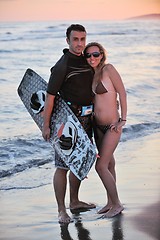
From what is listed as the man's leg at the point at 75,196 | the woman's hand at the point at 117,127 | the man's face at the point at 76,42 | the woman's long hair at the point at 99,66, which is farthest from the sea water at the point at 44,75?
the man's face at the point at 76,42

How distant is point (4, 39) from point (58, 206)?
1686 centimetres

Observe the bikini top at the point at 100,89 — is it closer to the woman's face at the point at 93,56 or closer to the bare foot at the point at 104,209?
the woman's face at the point at 93,56

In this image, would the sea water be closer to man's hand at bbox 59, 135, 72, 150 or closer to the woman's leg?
man's hand at bbox 59, 135, 72, 150

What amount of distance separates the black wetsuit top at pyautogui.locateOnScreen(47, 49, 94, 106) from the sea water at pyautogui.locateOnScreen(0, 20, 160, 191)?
127 cm

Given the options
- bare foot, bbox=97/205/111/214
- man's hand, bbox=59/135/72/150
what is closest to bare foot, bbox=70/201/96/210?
bare foot, bbox=97/205/111/214

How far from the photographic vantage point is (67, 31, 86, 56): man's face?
156 inches

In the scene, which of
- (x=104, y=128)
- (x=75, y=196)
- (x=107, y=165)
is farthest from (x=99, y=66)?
(x=75, y=196)

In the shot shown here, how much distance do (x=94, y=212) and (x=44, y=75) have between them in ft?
30.7

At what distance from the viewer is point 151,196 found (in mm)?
4449

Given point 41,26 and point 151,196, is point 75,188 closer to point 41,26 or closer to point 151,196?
point 151,196

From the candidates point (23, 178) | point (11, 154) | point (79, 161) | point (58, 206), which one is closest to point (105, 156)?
point (79, 161)

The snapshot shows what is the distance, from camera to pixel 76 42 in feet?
13.0

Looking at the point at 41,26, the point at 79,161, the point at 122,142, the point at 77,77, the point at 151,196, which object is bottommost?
the point at 41,26

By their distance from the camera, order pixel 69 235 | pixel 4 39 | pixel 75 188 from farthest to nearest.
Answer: pixel 4 39 → pixel 75 188 → pixel 69 235
